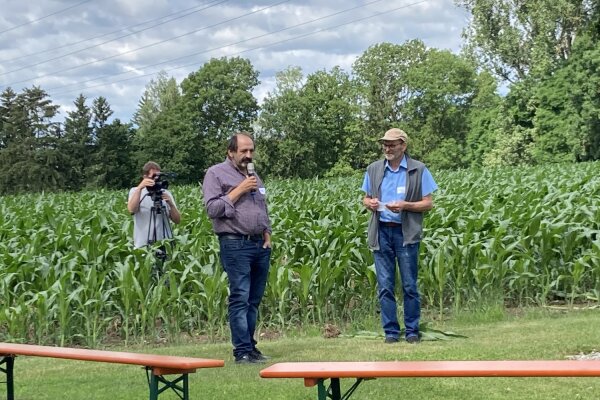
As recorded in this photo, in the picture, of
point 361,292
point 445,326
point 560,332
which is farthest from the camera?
point 361,292

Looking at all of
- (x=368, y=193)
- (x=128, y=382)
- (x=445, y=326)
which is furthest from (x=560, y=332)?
(x=128, y=382)

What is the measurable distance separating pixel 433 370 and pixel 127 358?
1.97 meters

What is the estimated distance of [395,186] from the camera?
661 centimetres

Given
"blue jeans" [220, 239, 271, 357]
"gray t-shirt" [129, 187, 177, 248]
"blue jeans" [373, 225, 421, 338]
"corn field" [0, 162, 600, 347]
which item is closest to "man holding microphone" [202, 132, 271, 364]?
"blue jeans" [220, 239, 271, 357]

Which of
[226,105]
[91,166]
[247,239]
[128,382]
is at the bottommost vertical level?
[128,382]

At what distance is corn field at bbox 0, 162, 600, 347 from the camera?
25.2 feet

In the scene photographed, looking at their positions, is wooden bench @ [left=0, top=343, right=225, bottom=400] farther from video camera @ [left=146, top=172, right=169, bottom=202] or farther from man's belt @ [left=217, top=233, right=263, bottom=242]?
video camera @ [left=146, top=172, right=169, bottom=202]

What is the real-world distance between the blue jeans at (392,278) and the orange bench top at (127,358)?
2.63m

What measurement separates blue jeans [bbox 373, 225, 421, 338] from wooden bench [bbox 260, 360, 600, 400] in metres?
2.95

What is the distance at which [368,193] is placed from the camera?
22.2ft

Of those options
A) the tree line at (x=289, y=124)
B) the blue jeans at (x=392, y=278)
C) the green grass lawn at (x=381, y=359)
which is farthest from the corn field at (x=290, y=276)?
the tree line at (x=289, y=124)

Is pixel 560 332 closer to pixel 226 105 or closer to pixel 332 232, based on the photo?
pixel 332 232

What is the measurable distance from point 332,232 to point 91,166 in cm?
5924

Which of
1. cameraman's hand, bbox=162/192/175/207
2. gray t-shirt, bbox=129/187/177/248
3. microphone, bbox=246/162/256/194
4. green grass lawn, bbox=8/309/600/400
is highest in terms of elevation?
microphone, bbox=246/162/256/194
